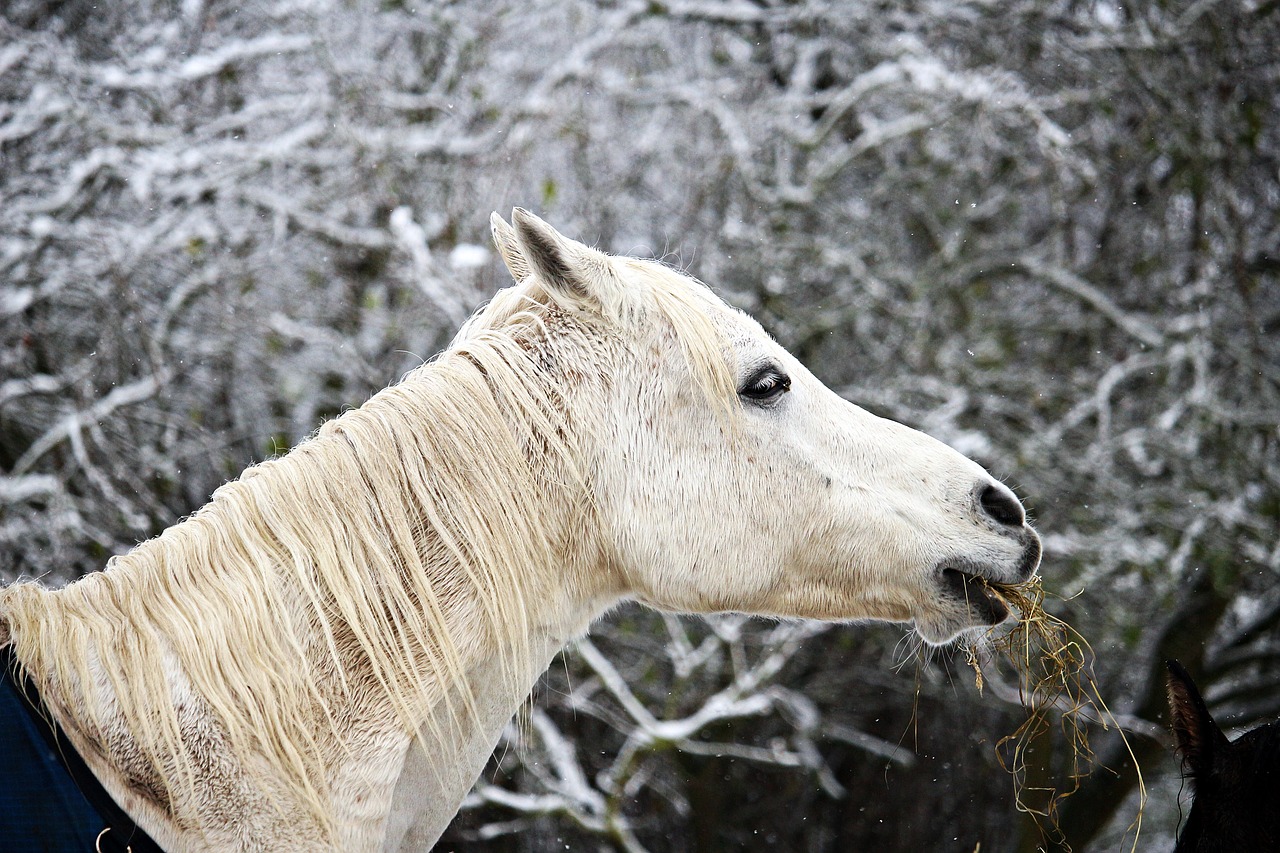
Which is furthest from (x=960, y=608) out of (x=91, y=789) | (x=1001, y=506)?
(x=91, y=789)

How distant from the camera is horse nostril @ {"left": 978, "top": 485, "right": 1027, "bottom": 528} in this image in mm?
1758

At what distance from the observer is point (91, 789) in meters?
1.29

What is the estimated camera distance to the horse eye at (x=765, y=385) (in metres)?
1.76

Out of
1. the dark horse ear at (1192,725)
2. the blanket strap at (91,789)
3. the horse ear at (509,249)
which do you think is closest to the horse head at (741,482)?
the horse ear at (509,249)

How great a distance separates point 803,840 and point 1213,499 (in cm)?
347

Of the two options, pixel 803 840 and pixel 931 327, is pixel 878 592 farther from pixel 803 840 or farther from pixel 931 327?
pixel 803 840

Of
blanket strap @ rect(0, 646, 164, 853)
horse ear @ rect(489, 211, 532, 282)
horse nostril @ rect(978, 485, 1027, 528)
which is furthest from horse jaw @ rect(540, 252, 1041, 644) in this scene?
blanket strap @ rect(0, 646, 164, 853)

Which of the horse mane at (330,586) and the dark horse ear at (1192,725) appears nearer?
the horse mane at (330,586)

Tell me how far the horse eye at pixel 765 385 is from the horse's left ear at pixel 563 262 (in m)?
0.35

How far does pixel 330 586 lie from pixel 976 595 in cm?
130

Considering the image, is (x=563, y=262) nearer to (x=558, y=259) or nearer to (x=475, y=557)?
(x=558, y=259)

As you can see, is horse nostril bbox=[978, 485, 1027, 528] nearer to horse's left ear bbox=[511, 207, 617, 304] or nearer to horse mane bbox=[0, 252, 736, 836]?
horse mane bbox=[0, 252, 736, 836]

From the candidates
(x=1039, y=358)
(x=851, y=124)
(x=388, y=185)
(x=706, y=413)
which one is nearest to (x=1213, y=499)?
(x=1039, y=358)

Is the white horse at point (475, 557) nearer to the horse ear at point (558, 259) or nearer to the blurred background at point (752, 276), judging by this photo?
the horse ear at point (558, 259)
